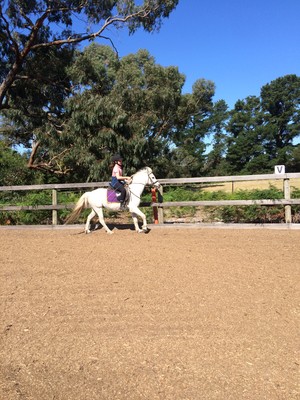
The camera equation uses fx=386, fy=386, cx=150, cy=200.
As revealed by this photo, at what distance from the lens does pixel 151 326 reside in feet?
13.1

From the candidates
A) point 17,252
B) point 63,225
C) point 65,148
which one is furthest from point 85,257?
point 65,148

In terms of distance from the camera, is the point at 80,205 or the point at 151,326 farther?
the point at 80,205

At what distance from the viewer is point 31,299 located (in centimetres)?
489

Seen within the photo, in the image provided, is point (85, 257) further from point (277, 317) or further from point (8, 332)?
point (277, 317)

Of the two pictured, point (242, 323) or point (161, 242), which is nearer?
point (242, 323)

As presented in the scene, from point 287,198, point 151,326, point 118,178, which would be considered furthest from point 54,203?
point 151,326

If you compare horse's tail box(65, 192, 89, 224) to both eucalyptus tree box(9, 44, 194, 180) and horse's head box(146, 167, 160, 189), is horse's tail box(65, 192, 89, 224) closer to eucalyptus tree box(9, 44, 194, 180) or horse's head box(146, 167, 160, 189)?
horse's head box(146, 167, 160, 189)

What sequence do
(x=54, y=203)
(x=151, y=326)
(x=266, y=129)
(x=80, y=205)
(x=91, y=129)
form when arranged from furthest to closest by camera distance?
(x=266, y=129)
(x=91, y=129)
(x=54, y=203)
(x=80, y=205)
(x=151, y=326)

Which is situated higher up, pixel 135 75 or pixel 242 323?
pixel 135 75

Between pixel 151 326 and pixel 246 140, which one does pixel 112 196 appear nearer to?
pixel 151 326

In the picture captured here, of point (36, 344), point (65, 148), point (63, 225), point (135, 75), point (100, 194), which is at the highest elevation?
point (135, 75)

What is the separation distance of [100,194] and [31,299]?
20.6 ft

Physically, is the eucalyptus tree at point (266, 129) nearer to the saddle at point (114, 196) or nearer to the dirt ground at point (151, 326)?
the saddle at point (114, 196)

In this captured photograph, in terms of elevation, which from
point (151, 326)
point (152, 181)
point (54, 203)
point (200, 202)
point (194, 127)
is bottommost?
point (151, 326)
